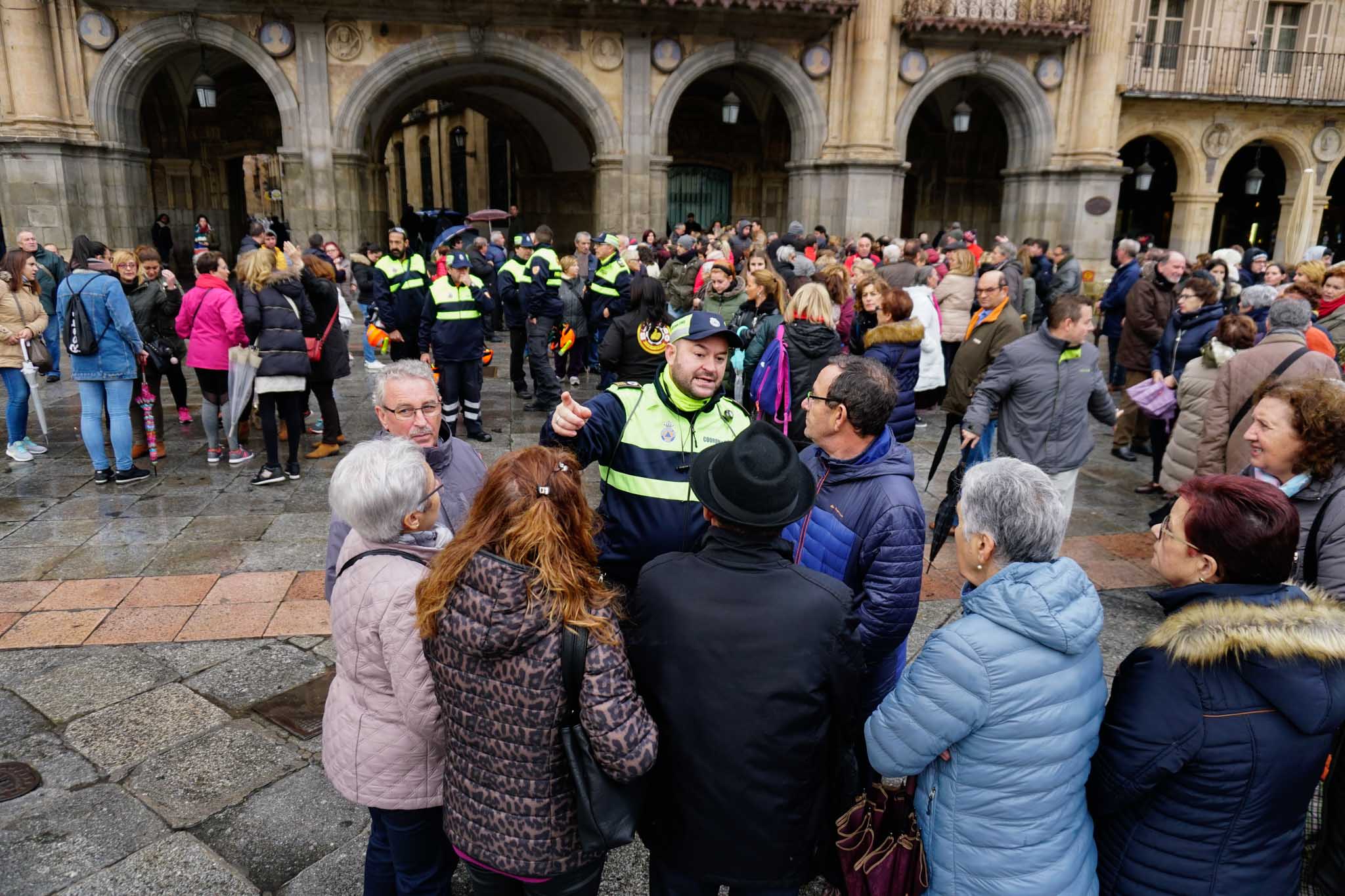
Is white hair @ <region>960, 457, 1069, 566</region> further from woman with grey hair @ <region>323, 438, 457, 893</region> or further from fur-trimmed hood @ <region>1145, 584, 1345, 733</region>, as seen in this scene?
woman with grey hair @ <region>323, 438, 457, 893</region>

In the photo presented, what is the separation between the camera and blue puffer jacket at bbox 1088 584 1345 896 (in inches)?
76.5

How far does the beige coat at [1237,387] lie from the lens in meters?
4.68

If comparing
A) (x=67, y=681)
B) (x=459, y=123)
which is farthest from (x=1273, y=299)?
(x=459, y=123)

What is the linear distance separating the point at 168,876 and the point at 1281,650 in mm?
3334

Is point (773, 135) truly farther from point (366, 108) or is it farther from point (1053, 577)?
point (1053, 577)

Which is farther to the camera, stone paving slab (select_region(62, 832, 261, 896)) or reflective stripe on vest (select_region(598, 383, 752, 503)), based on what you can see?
reflective stripe on vest (select_region(598, 383, 752, 503))

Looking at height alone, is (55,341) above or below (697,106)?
below

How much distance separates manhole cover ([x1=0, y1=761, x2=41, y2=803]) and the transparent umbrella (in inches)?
158

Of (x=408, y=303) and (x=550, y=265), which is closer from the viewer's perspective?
(x=408, y=303)

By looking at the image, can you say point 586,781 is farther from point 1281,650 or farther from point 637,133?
point 637,133

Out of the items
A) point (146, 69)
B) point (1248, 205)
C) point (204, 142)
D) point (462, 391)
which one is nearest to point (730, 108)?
point (146, 69)

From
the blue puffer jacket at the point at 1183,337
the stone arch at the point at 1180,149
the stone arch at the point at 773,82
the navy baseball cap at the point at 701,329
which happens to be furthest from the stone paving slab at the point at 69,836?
the stone arch at the point at 1180,149

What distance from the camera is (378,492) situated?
2314 mm

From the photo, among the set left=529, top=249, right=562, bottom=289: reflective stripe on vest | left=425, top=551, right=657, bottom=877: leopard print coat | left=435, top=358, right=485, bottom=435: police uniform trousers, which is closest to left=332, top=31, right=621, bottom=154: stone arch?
left=529, top=249, right=562, bottom=289: reflective stripe on vest
